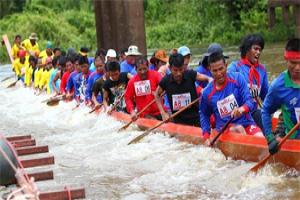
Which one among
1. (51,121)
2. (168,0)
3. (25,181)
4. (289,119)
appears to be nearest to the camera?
(25,181)

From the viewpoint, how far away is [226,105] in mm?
6422

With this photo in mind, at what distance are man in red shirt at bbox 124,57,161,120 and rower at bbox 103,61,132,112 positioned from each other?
0.69 metres

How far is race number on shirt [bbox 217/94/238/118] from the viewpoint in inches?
251

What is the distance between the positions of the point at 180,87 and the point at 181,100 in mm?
178

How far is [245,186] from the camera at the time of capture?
5.64 metres

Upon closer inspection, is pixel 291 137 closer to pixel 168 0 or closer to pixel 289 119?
pixel 289 119

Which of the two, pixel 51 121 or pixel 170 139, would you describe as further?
pixel 51 121

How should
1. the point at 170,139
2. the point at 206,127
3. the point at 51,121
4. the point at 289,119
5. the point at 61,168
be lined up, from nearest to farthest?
1. the point at 289,119
2. the point at 206,127
3. the point at 61,168
4. the point at 170,139
5. the point at 51,121

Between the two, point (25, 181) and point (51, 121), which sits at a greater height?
point (25, 181)

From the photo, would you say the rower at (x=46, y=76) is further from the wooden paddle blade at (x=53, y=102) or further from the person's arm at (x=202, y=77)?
the person's arm at (x=202, y=77)

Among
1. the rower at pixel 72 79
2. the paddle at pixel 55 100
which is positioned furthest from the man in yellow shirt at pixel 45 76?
the rower at pixel 72 79

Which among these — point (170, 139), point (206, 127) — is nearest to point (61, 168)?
point (170, 139)

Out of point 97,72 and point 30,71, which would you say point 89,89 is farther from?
point 30,71

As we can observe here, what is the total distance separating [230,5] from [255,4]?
3.70 feet
